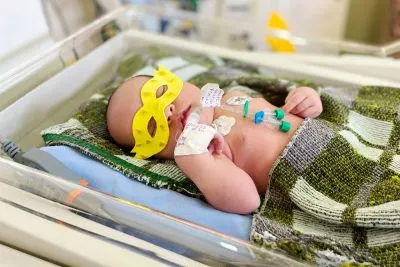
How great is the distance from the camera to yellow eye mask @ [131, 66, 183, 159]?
0.91 m

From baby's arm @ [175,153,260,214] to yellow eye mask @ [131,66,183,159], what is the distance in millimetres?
132

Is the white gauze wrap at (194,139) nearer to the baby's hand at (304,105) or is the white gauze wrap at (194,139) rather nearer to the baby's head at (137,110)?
the baby's head at (137,110)

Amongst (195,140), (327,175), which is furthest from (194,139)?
(327,175)

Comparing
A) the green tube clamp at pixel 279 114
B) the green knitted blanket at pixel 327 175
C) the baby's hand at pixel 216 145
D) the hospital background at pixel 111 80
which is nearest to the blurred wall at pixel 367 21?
the hospital background at pixel 111 80

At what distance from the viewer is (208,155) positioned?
31.0 inches

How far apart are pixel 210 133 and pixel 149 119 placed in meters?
0.17

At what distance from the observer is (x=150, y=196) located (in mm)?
817

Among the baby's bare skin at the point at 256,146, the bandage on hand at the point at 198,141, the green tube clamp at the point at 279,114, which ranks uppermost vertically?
the bandage on hand at the point at 198,141

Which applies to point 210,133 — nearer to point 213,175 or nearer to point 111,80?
point 213,175

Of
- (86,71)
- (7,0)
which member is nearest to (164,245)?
(86,71)

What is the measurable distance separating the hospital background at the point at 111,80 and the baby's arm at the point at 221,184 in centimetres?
2

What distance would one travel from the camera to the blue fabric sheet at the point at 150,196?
0.76 m

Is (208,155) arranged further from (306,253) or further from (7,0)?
(7,0)

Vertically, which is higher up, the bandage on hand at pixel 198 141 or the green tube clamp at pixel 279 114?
the bandage on hand at pixel 198 141
